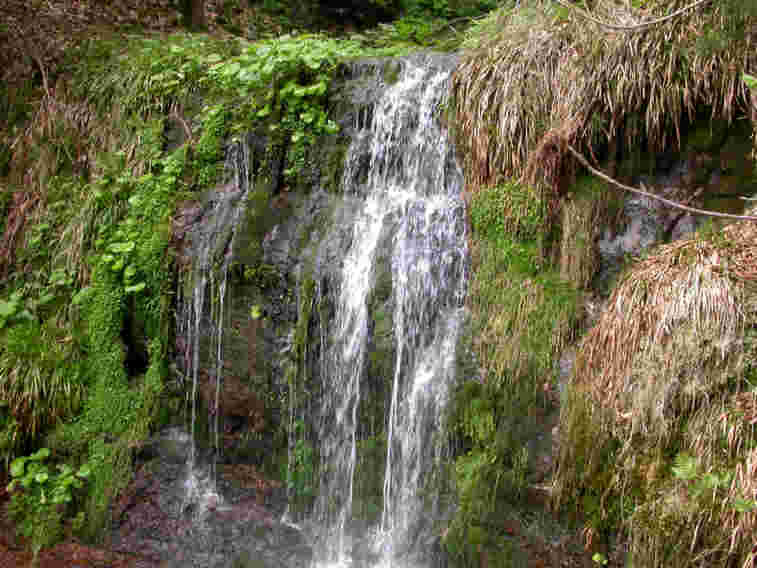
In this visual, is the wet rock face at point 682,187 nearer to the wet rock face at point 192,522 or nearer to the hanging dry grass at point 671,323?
the hanging dry grass at point 671,323

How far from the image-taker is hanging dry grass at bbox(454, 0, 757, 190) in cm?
371

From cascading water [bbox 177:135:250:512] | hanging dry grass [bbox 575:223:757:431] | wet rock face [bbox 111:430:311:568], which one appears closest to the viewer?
hanging dry grass [bbox 575:223:757:431]

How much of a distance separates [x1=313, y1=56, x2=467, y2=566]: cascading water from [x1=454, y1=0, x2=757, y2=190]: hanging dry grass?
0.31 m

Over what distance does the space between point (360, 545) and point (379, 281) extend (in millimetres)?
1689

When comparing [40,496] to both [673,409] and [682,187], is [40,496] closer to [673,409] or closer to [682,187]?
[673,409]

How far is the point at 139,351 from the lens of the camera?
5148 mm

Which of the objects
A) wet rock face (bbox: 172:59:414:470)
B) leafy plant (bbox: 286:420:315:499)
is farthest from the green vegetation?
leafy plant (bbox: 286:420:315:499)

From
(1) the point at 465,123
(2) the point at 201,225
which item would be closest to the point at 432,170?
(1) the point at 465,123

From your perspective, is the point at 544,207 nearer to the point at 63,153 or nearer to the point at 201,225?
the point at 201,225

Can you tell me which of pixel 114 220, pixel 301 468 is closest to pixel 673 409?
pixel 301 468

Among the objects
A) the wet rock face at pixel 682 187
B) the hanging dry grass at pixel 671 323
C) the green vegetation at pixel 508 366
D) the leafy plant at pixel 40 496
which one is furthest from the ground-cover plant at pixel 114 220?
the wet rock face at pixel 682 187

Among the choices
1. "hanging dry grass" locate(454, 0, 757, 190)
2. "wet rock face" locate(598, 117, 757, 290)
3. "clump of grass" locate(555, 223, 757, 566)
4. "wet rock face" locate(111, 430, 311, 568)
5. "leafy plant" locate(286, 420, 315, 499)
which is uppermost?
"hanging dry grass" locate(454, 0, 757, 190)

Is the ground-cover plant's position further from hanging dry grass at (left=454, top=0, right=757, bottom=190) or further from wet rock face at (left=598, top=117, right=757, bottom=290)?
wet rock face at (left=598, top=117, right=757, bottom=290)

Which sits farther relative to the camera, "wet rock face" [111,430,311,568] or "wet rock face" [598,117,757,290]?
"wet rock face" [111,430,311,568]
